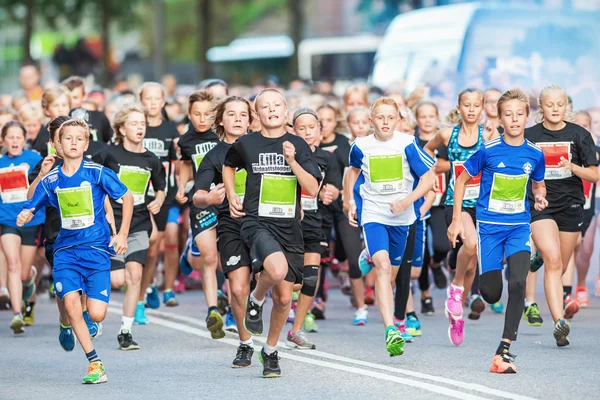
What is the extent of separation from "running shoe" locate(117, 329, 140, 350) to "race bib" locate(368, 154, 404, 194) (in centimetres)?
230

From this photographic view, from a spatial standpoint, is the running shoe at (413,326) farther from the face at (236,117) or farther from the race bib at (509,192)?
the face at (236,117)

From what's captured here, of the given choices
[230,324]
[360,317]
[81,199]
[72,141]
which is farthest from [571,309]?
[72,141]

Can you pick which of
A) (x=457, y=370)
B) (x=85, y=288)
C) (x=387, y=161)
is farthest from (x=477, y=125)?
(x=85, y=288)

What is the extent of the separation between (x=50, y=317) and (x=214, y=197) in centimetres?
453

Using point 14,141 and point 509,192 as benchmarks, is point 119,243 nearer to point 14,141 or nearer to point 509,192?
point 509,192

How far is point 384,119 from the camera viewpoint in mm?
11234

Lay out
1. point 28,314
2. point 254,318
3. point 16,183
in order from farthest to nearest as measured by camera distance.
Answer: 1. point 28,314
2. point 16,183
3. point 254,318

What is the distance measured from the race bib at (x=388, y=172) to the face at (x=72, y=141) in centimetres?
219

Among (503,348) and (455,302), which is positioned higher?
(455,302)

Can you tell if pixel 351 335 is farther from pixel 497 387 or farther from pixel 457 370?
pixel 497 387

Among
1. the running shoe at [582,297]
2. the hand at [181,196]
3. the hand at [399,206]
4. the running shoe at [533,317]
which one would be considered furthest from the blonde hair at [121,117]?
the running shoe at [582,297]

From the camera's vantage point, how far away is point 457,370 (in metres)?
10.2

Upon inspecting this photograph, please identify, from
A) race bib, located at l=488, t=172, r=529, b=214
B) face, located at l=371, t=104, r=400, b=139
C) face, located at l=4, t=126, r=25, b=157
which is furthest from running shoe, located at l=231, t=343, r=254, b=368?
face, located at l=4, t=126, r=25, b=157

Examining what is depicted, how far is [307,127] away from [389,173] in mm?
1341
